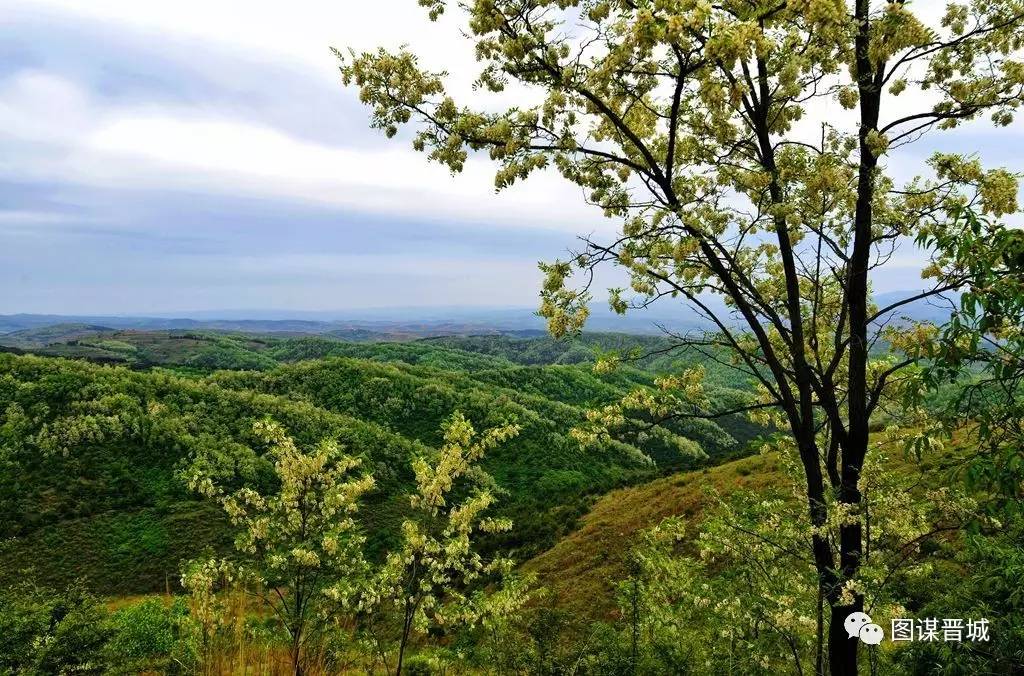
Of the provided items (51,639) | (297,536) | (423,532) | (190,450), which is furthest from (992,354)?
(190,450)

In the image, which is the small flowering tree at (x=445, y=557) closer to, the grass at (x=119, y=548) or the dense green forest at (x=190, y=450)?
the dense green forest at (x=190, y=450)

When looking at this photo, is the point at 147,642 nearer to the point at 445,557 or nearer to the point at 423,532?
the point at 445,557

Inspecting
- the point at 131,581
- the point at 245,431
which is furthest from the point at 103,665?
the point at 245,431

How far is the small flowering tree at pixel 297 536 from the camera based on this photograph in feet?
30.1

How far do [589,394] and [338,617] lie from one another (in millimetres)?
93148

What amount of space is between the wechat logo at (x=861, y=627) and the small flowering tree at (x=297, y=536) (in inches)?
301

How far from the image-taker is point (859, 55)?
613cm

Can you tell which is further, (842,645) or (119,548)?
(119,548)

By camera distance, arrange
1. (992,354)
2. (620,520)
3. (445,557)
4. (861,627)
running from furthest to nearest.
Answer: (620,520) < (445,557) < (861,627) < (992,354)

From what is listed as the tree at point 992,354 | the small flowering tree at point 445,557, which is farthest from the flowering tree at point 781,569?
the small flowering tree at point 445,557

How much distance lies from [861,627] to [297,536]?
29.0 feet

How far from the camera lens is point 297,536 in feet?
31.8

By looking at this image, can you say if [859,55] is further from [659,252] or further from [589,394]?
[589,394]

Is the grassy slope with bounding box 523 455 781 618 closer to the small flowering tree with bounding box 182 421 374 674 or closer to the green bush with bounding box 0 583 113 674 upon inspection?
the small flowering tree with bounding box 182 421 374 674
